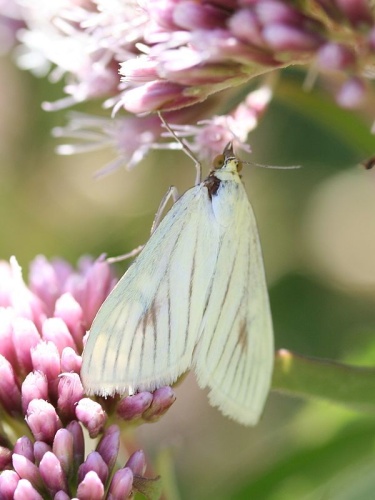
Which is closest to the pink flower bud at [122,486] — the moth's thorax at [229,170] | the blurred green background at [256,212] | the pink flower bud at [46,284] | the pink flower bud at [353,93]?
the pink flower bud at [46,284]

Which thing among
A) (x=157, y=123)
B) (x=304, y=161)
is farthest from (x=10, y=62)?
(x=157, y=123)

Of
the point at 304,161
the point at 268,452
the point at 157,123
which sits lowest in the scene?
the point at 268,452

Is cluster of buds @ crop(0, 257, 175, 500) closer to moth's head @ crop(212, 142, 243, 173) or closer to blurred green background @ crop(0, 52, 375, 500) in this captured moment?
moth's head @ crop(212, 142, 243, 173)

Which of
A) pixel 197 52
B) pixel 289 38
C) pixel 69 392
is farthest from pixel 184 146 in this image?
pixel 69 392

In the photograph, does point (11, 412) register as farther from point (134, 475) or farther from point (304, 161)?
point (304, 161)

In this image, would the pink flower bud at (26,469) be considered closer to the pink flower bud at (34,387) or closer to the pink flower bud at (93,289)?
the pink flower bud at (34,387)

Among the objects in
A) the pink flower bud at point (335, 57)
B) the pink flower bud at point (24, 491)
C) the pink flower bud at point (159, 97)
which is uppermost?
the pink flower bud at point (335, 57)
